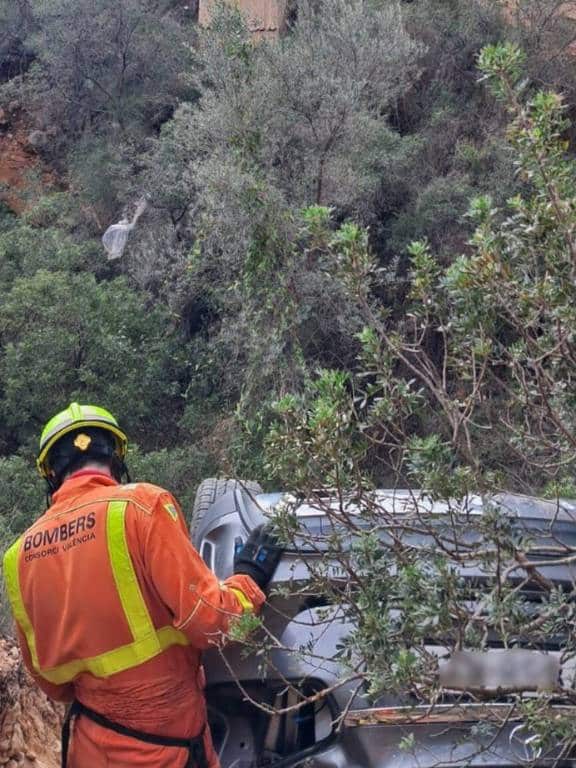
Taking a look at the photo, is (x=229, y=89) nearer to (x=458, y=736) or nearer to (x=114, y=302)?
(x=114, y=302)

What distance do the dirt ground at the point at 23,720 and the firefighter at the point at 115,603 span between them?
1.84 ft

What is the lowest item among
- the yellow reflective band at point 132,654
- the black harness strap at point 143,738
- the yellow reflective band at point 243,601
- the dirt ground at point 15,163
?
the dirt ground at point 15,163

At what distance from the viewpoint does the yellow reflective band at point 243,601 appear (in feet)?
9.82

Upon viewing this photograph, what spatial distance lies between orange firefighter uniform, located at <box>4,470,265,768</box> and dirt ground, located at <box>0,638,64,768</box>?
1.92ft

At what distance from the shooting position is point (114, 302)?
10.4m

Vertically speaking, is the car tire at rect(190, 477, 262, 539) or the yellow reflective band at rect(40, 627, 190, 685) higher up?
the yellow reflective band at rect(40, 627, 190, 685)

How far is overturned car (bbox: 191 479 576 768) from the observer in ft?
7.79

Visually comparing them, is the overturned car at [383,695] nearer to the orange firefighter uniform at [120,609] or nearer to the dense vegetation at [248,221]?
the orange firefighter uniform at [120,609]

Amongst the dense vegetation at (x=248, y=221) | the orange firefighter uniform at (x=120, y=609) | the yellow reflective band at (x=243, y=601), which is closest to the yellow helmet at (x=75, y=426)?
the orange firefighter uniform at (x=120, y=609)

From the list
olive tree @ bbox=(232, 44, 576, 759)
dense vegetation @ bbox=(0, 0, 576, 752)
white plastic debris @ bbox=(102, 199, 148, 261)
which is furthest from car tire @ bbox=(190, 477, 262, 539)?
white plastic debris @ bbox=(102, 199, 148, 261)

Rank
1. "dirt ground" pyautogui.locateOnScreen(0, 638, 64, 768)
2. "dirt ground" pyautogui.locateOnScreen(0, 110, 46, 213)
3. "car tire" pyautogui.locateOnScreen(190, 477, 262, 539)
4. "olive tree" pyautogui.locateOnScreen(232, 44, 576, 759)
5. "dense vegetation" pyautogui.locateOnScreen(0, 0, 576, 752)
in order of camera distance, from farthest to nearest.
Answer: "dirt ground" pyautogui.locateOnScreen(0, 110, 46, 213) < "dense vegetation" pyautogui.locateOnScreen(0, 0, 576, 752) < "car tire" pyautogui.locateOnScreen(190, 477, 262, 539) < "dirt ground" pyautogui.locateOnScreen(0, 638, 64, 768) < "olive tree" pyautogui.locateOnScreen(232, 44, 576, 759)

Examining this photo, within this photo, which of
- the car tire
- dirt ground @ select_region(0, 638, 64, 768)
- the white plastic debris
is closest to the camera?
dirt ground @ select_region(0, 638, 64, 768)

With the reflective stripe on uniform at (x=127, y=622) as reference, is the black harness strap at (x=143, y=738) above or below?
below

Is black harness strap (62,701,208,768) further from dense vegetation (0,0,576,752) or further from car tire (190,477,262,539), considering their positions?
dense vegetation (0,0,576,752)
